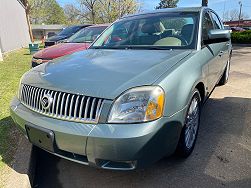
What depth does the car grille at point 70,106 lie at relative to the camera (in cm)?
222

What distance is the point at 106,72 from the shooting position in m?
2.57

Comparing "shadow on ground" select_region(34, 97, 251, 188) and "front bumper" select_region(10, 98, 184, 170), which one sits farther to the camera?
"shadow on ground" select_region(34, 97, 251, 188)

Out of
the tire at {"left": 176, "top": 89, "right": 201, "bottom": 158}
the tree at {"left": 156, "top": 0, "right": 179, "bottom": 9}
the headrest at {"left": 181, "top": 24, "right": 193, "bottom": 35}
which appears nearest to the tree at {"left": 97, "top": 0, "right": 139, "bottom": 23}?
the tree at {"left": 156, "top": 0, "right": 179, "bottom": 9}

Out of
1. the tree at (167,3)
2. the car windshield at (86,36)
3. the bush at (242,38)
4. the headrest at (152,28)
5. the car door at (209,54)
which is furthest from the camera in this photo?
the tree at (167,3)

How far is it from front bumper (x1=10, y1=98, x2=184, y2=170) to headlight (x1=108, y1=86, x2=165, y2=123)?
0.17 feet

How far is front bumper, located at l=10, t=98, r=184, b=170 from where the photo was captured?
6.91 feet

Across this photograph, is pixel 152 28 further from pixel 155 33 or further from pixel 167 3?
pixel 167 3

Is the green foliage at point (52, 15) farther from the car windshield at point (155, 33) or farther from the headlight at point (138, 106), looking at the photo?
the headlight at point (138, 106)

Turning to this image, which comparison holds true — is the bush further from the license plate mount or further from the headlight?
the license plate mount

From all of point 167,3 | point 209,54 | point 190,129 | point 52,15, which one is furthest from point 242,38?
point 52,15

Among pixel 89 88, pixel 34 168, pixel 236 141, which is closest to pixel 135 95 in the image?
pixel 89 88

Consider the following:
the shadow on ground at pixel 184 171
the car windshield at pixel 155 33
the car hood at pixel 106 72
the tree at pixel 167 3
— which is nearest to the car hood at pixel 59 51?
the car windshield at pixel 155 33

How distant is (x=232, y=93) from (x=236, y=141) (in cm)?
219

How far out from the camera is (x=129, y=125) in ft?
7.04
